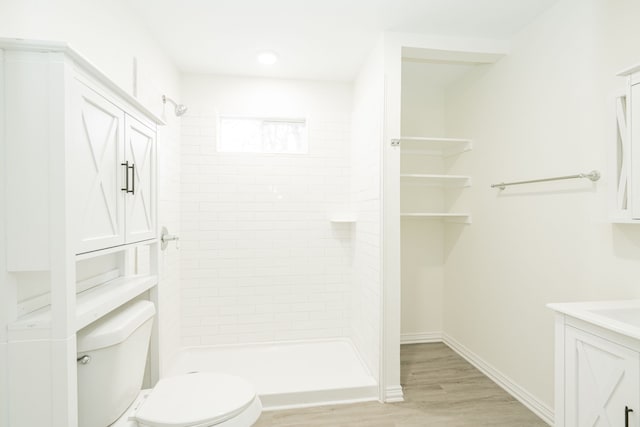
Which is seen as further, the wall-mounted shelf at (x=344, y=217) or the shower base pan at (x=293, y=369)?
the wall-mounted shelf at (x=344, y=217)

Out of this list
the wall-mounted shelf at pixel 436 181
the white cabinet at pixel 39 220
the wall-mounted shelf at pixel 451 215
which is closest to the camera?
the white cabinet at pixel 39 220

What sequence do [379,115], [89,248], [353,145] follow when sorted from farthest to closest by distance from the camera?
1. [353,145]
2. [379,115]
3. [89,248]

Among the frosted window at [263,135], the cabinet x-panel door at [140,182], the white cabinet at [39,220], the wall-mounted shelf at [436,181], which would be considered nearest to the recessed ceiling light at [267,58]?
the frosted window at [263,135]

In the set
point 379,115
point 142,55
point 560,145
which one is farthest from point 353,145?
point 142,55

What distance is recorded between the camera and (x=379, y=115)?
2.34 metres

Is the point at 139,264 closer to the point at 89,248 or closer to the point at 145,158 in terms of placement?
the point at 145,158

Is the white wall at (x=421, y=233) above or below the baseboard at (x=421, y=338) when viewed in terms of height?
above

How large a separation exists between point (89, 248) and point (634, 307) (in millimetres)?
2258

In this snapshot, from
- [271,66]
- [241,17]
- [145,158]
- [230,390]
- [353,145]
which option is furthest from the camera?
[353,145]

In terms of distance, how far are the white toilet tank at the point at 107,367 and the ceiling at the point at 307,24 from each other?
187 centimetres

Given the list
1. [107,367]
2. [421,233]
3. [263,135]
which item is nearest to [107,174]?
[107,367]

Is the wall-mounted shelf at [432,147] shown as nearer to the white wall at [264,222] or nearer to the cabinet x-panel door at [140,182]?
the white wall at [264,222]

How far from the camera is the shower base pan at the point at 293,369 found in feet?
7.38

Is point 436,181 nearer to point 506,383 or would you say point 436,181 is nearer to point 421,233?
point 421,233
